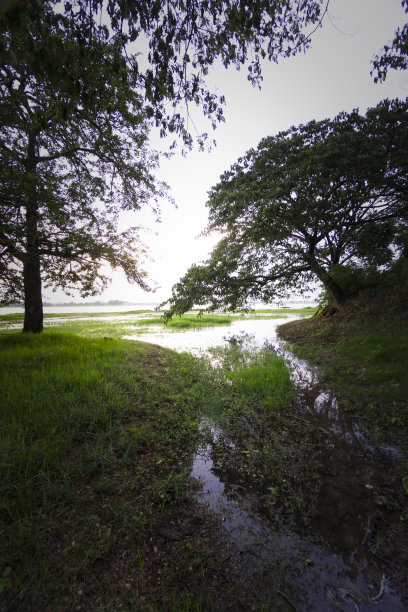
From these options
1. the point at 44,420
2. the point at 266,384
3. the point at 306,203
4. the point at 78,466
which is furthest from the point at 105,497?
the point at 306,203

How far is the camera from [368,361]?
282 inches

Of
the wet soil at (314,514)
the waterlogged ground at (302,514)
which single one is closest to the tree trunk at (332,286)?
the waterlogged ground at (302,514)

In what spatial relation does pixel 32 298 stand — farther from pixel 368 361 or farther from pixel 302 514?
pixel 368 361

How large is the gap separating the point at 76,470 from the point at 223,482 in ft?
6.33

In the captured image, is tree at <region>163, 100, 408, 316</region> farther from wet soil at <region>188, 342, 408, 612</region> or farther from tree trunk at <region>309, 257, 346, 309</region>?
wet soil at <region>188, 342, 408, 612</region>

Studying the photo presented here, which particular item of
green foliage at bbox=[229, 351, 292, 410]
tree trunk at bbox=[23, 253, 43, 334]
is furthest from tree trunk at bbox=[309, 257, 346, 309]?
tree trunk at bbox=[23, 253, 43, 334]

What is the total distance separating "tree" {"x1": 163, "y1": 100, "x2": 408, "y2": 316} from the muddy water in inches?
271

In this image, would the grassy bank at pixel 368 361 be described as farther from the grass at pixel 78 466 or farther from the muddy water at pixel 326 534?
the grass at pixel 78 466

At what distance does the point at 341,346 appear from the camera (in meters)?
9.24

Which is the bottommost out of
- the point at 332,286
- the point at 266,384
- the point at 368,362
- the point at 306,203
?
the point at 266,384

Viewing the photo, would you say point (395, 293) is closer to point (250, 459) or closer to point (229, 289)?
point (229, 289)

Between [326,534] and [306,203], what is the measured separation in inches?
408

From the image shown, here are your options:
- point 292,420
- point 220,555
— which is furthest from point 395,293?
point 220,555

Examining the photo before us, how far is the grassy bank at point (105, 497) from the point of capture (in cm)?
178
